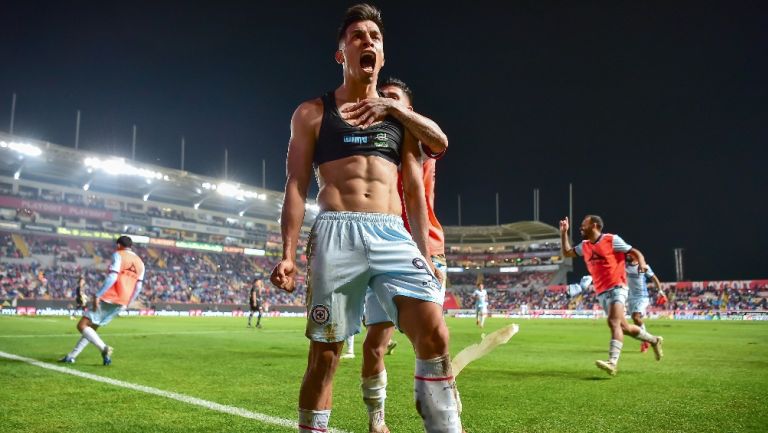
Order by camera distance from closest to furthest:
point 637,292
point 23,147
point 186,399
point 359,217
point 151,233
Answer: point 359,217 → point 186,399 → point 637,292 → point 23,147 → point 151,233

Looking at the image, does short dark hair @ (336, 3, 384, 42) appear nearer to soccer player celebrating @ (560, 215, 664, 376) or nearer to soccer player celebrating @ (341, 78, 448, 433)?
soccer player celebrating @ (341, 78, 448, 433)

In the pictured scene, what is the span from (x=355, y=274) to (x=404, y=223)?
49.3 inches

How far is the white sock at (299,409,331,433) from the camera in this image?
292 cm

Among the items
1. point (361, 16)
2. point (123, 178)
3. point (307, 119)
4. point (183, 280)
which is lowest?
point (183, 280)

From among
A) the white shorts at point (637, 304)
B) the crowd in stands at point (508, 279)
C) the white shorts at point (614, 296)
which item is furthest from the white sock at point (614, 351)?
the crowd in stands at point (508, 279)

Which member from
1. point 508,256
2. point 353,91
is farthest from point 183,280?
point 353,91

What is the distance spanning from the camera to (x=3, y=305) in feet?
107

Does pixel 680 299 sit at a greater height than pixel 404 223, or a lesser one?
lesser

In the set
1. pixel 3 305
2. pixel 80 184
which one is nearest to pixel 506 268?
pixel 80 184

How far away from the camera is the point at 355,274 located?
9.73ft

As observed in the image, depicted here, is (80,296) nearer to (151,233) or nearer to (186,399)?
(186,399)

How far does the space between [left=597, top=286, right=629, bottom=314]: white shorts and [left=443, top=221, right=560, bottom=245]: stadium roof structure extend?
67.0m

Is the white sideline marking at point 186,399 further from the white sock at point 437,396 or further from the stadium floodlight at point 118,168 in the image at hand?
the stadium floodlight at point 118,168

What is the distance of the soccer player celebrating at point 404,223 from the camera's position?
3.16m
